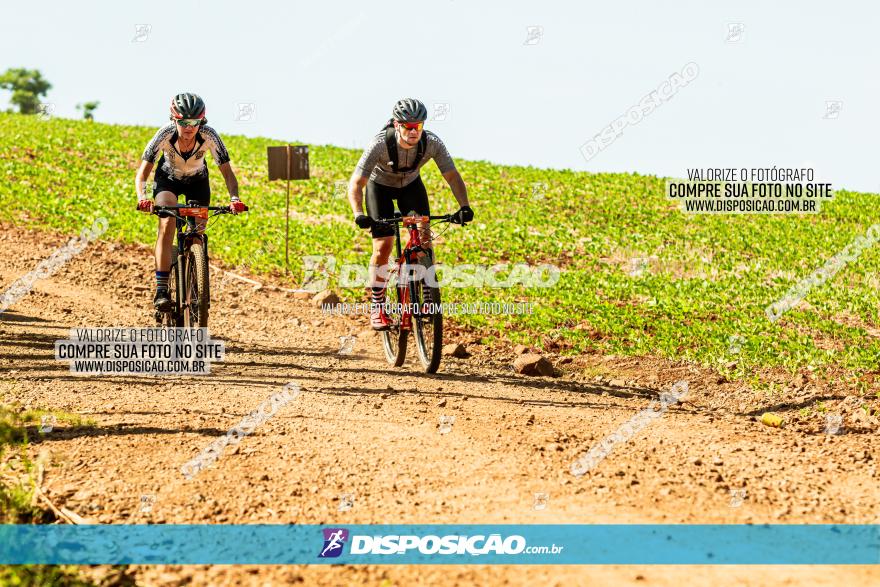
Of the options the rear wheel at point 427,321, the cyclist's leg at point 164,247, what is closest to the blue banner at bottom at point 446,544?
the rear wheel at point 427,321

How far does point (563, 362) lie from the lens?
12.1 metres

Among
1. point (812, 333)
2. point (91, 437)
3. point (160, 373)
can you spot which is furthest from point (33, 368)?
point (812, 333)

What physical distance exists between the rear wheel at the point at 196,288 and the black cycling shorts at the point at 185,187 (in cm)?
59

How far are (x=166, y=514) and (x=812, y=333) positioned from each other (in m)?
11.2

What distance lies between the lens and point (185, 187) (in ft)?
34.2

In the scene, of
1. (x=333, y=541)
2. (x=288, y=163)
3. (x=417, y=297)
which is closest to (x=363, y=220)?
(x=417, y=297)

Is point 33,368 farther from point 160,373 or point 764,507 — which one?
point 764,507

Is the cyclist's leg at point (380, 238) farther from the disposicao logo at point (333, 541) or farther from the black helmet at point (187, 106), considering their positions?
the disposicao logo at point (333, 541)

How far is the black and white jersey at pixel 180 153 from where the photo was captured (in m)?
10.1

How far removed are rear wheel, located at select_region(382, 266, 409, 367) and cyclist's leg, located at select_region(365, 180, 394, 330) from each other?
0.11 m

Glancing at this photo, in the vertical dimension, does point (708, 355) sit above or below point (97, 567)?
above

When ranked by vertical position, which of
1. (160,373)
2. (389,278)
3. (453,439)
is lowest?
(453,439)

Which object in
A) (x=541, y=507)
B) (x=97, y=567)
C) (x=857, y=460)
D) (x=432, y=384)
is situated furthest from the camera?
(x=432, y=384)

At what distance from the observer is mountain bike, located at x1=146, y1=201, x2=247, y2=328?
1004 cm
